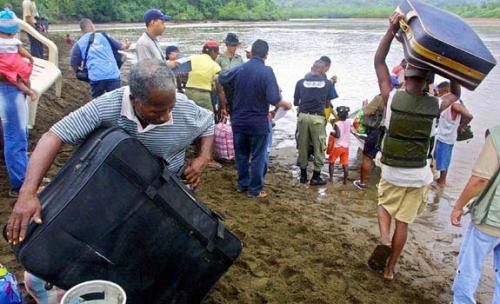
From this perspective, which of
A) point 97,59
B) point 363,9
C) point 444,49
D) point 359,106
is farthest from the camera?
point 363,9

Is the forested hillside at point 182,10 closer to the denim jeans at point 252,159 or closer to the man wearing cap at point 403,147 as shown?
the denim jeans at point 252,159

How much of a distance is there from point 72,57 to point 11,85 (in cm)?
192

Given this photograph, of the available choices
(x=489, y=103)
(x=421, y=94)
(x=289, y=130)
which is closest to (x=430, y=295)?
(x=421, y=94)

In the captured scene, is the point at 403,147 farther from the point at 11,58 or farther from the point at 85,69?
the point at 85,69

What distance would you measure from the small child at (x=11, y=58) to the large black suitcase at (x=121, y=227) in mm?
2264

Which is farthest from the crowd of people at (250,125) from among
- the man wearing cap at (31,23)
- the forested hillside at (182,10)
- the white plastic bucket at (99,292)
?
the forested hillside at (182,10)

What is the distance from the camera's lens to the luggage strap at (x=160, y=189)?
1.95 metres

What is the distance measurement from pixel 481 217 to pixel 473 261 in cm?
35

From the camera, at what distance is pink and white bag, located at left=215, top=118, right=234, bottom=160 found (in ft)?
20.2

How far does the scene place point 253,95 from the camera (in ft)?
16.3

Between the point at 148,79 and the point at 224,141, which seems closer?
the point at 148,79

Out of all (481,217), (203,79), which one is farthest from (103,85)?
(481,217)

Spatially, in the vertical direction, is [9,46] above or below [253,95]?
above

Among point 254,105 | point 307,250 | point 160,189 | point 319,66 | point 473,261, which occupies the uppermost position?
point 160,189
